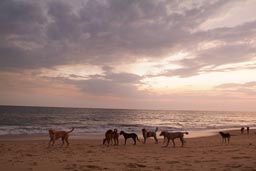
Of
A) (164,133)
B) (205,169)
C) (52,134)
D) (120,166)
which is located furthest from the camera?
(164,133)

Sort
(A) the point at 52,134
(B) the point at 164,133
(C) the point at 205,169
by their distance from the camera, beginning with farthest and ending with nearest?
(B) the point at 164,133
(A) the point at 52,134
(C) the point at 205,169

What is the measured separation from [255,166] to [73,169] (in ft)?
19.6

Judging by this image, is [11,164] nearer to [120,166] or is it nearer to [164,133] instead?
[120,166]

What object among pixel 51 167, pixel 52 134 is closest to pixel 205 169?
pixel 51 167

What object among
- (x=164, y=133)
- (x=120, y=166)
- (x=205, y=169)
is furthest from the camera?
(x=164, y=133)

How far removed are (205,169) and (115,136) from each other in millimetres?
10320

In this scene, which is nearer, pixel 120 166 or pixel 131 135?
pixel 120 166

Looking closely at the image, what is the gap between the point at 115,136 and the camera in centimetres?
1858

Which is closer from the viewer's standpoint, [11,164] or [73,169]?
[73,169]

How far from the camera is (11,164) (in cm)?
987

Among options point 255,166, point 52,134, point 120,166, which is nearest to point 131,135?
point 52,134

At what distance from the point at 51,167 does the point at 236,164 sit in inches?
252

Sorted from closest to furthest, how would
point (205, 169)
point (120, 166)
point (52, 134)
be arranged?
point (205, 169) < point (120, 166) < point (52, 134)

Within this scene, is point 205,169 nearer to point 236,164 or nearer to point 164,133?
point 236,164
